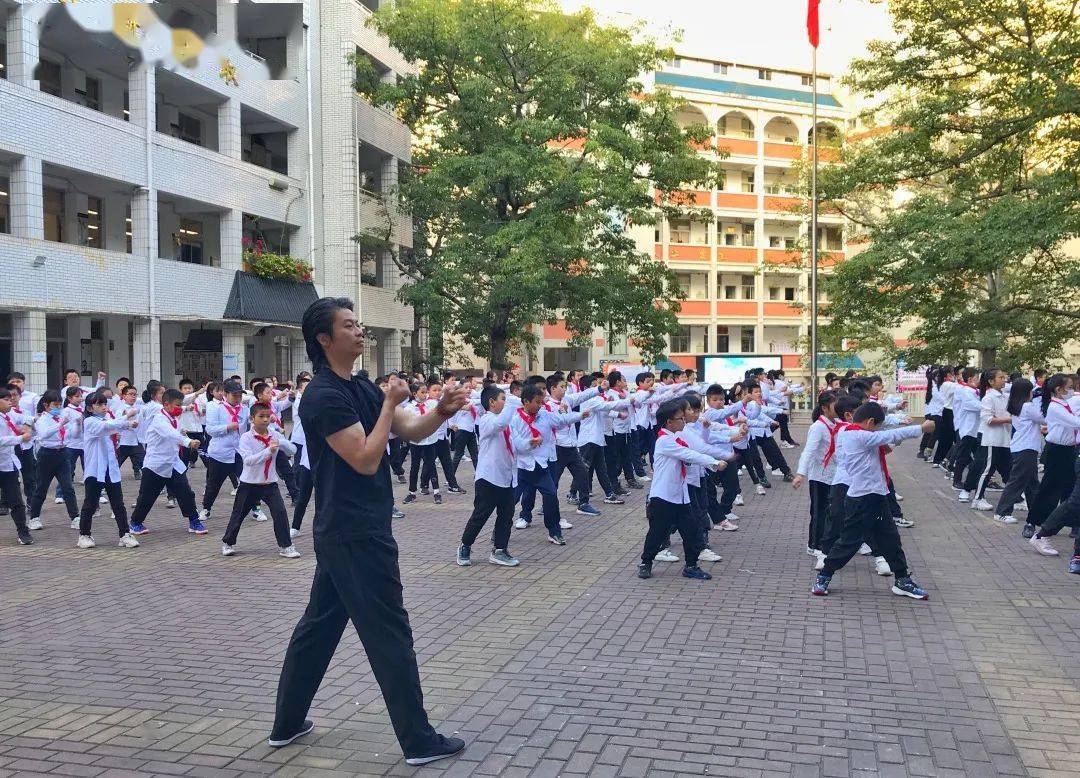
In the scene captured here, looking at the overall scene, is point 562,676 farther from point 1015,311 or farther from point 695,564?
point 1015,311

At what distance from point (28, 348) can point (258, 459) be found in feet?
37.9

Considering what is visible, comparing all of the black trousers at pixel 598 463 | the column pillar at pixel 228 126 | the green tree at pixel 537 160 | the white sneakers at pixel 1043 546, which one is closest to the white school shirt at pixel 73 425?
the black trousers at pixel 598 463

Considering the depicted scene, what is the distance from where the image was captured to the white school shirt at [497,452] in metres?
9.33

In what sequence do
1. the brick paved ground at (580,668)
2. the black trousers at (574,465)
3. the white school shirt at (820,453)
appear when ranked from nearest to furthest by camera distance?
the brick paved ground at (580,668), the white school shirt at (820,453), the black trousers at (574,465)

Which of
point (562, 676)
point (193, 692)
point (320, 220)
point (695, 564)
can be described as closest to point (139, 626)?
point (193, 692)

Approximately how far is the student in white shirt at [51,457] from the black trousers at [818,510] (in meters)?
8.57

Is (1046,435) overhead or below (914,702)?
overhead

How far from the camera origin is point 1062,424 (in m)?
10.2

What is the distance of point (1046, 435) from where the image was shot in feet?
34.4

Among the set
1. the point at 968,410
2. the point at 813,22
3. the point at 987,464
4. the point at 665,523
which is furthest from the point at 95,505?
the point at 813,22

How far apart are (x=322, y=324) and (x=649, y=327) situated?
Result: 23.3 meters

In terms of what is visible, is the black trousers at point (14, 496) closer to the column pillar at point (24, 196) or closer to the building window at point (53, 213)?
the column pillar at point (24, 196)

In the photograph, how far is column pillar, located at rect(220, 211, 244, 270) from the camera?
25.4 metres

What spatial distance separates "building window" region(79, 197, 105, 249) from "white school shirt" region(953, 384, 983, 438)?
742 inches
